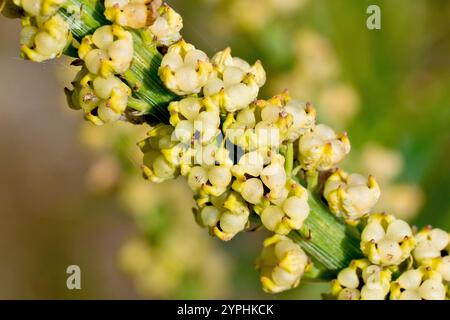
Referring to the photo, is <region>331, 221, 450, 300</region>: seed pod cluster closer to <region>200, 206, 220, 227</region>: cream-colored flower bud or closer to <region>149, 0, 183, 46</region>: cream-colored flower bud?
<region>200, 206, 220, 227</region>: cream-colored flower bud

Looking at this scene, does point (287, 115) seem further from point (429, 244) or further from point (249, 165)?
point (429, 244)

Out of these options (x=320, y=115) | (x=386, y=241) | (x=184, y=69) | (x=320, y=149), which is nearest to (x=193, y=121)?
(x=184, y=69)

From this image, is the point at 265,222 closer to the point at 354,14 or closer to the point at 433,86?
the point at 354,14

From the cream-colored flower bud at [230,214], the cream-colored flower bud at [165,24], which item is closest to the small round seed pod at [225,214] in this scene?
the cream-colored flower bud at [230,214]

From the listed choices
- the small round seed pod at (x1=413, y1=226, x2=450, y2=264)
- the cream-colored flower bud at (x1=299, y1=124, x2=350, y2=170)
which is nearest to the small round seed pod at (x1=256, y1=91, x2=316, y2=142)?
the cream-colored flower bud at (x1=299, y1=124, x2=350, y2=170)

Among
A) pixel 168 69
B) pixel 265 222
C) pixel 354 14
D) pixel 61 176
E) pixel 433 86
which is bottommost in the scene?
pixel 265 222

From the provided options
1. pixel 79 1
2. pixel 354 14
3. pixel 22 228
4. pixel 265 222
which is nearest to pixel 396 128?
pixel 354 14
